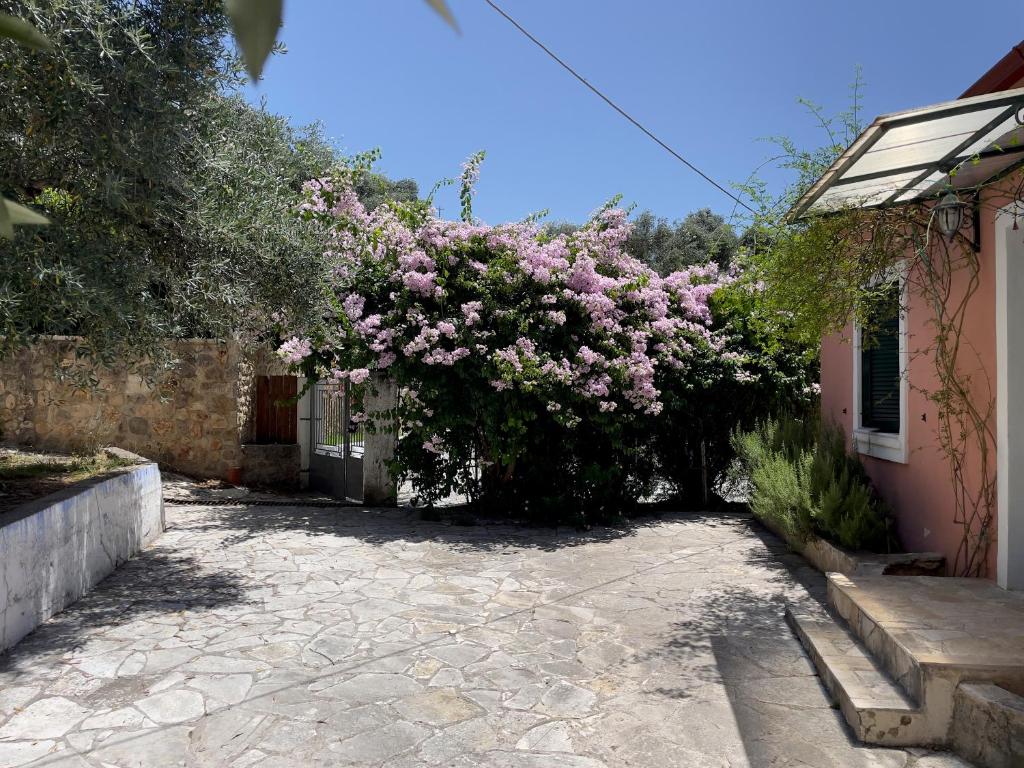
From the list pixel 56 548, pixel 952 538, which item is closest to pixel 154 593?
pixel 56 548

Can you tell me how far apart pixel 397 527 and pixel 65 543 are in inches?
163

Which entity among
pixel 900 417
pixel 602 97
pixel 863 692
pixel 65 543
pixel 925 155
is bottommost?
pixel 863 692

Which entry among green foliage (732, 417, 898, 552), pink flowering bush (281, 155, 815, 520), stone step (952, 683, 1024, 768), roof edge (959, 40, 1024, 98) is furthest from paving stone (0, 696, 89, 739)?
roof edge (959, 40, 1024, 98)

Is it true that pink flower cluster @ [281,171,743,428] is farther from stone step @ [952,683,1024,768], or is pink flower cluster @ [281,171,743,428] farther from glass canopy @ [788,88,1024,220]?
stone step @ [952,683,1024,768]

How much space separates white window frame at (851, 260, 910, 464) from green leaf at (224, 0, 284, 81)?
609 cm

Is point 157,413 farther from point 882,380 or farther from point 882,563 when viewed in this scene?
point 882,563

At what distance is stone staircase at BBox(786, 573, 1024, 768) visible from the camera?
11.3 ft

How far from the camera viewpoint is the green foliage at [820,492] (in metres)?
6.51

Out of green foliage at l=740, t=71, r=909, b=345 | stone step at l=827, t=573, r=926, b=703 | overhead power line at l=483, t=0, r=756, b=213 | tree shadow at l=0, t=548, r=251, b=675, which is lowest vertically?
tree shadow at l=0, t=548, r=251, b=675

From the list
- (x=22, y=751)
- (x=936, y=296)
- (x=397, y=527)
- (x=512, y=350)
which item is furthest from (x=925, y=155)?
(x=397, y=527)

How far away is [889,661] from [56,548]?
18.5 ft

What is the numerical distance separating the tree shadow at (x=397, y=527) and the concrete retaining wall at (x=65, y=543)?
4.05 feet

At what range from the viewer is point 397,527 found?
30.4ft

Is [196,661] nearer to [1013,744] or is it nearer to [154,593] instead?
[154,593]
